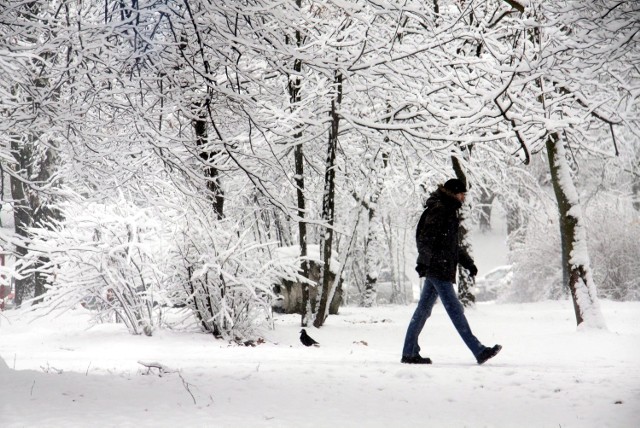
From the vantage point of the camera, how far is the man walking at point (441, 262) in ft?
20.0

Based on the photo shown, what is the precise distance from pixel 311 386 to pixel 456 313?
1.96 meters

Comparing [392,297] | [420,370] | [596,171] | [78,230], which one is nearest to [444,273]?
[420,370]

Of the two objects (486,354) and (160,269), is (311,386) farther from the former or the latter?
(160,269)

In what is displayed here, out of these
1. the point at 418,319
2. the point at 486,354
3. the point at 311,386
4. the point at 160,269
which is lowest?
the point at 311,386

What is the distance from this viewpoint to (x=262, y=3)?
470cm

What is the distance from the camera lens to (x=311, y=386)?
187 inches

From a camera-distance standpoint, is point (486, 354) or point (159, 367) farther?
point (486, 354)

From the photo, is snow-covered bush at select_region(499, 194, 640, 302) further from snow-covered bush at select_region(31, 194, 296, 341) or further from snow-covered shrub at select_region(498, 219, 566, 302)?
snow-covered bush at select_region(31, 194, 296, 341)

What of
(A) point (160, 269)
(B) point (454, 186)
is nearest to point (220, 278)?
(A) point (160, 269)

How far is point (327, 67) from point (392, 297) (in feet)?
61.9

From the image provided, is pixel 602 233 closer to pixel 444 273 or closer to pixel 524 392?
pixel 444 273

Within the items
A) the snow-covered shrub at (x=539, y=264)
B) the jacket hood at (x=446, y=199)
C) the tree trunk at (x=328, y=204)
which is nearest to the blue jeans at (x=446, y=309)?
the jacket hood at (x=446, y=199)

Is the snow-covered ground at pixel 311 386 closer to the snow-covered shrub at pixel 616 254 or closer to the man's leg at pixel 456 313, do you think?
the man's leg at pixel 456 313

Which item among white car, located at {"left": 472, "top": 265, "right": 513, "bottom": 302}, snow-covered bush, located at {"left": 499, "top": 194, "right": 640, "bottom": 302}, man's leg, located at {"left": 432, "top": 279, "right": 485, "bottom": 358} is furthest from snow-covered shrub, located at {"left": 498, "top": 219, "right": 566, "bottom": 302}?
man's leg, located at {"left": 432, "top": 279, "right": 485, "bottom": 358}
